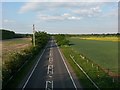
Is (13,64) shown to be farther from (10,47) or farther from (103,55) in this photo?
(10,47)

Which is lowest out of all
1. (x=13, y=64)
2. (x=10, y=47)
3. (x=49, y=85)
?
(x=49, y=85)

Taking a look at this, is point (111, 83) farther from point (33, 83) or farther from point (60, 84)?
point (33, 83)

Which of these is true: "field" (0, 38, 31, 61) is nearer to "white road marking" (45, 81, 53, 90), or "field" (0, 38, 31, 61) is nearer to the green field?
"white road marking" (45, 81, 53, 90)

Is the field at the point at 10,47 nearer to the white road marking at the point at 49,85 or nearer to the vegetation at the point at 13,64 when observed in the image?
the vegetation at the point at 13,64

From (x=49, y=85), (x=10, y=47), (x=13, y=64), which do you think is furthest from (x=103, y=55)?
(x=10, y=47)

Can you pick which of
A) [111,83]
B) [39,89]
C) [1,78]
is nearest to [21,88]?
[39,89]

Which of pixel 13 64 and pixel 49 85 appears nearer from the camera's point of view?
pixel 49 85

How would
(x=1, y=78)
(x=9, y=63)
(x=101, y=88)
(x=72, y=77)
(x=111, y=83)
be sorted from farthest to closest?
(x=72, y=77) < (x=9, y=63) < (x=111, y=83) < (x=101, y=88) < (x=1, y=78)

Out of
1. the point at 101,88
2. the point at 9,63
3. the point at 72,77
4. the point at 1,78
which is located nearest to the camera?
the point at 1,78

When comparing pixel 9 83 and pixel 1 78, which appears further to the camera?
pixel 9 83

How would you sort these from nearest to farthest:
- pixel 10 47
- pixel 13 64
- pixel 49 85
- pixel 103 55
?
pixel 49 85 < pixel 13 64 < pixel 103 55 < pixel 10 47

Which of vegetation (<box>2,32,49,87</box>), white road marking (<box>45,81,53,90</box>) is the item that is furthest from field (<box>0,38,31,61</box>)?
white road marking (<box>45,81,53,90</box>)
